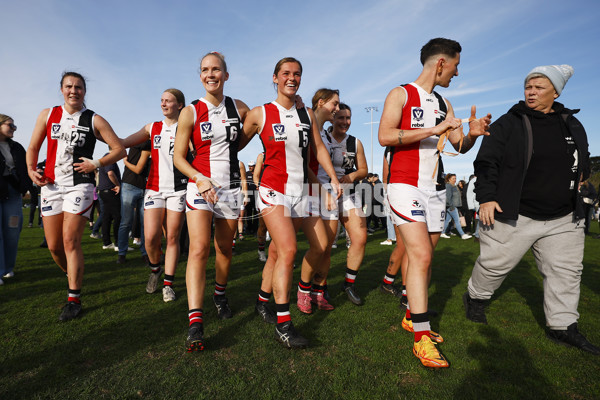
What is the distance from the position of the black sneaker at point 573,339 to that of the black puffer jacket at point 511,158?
1057 millimetres

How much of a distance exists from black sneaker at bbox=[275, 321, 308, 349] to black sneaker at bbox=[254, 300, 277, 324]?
535 mm

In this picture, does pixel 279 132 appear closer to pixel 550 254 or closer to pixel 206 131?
pixel 206 131

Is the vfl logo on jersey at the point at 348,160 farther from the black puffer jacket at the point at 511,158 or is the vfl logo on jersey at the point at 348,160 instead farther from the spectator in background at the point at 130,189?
the spectator in background at the point at 130,189

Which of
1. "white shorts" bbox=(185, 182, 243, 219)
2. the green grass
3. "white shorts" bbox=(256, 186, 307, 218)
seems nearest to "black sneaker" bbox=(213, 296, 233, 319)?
the green grass

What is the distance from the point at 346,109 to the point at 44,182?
12.4ft

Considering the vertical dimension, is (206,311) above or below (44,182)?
below

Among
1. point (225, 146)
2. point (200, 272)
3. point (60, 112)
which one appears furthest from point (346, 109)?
point (60, 112)

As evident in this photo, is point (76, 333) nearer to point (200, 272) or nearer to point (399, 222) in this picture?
point (200, 272)

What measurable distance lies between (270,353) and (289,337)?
0.20 m

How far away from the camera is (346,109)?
192 inches

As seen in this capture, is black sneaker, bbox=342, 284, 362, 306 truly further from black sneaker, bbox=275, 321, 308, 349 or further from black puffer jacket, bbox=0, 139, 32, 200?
black puffer jacket, bbox=0, 139, 32, 200

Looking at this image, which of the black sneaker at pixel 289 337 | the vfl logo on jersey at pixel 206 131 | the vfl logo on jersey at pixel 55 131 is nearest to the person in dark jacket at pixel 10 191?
the vfl logo on jersey at pixel 55 131

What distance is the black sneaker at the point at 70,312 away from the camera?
358 cm

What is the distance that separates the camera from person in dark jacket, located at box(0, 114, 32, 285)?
210 inches
